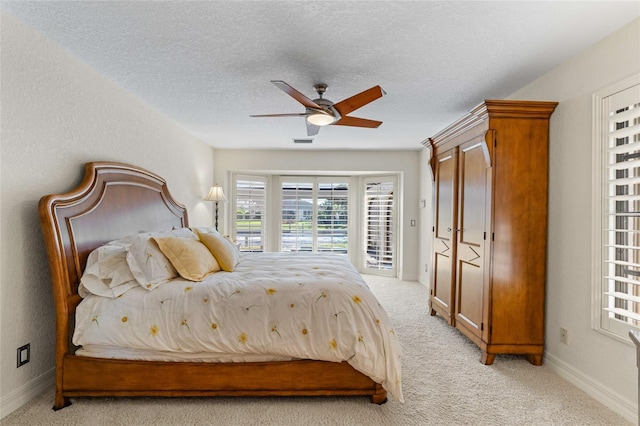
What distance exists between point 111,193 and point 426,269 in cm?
456

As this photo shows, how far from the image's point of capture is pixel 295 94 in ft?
7.18

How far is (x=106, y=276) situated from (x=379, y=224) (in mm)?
4659

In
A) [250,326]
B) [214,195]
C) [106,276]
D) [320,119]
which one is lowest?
[250,326]

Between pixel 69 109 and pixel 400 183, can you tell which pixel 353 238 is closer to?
pixel 400 183

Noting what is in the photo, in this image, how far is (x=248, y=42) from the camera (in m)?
2.15

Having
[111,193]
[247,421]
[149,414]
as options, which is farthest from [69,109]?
[247,421]

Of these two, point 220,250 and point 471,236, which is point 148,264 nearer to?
point 220,250

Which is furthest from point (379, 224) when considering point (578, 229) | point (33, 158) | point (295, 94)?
point (33, 158)

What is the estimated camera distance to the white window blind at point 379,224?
19.5 ft

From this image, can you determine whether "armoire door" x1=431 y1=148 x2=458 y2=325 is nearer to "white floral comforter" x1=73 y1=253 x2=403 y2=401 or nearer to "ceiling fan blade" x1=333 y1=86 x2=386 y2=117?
"ceiling fan blade" x1=333 y1=86 x2=386 y2=117

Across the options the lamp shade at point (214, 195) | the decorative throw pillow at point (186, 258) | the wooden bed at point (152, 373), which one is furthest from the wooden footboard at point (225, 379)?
the lamp shade at point (214, 195)

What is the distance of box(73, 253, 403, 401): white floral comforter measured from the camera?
1.97 m

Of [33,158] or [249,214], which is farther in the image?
[249,214]

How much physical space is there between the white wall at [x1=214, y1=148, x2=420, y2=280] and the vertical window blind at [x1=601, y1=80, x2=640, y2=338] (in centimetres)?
359
